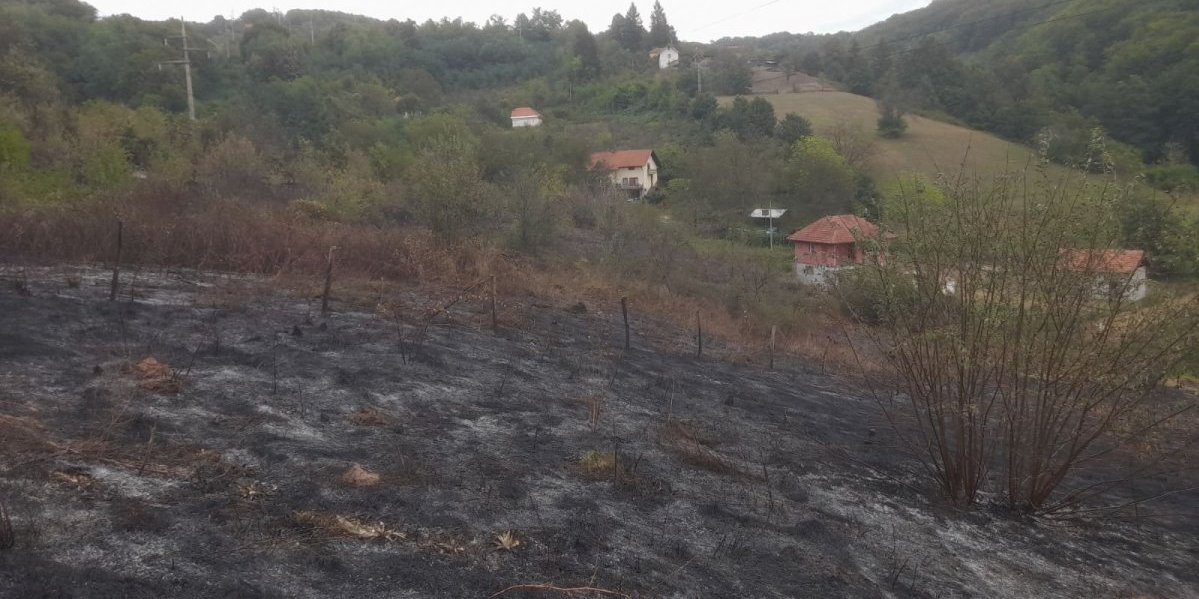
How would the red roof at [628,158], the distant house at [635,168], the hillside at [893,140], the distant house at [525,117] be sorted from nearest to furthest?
the hillside at [893,140]
the distant house at [635,168]
the red roof at [628,158]
the distant house at [525,117]

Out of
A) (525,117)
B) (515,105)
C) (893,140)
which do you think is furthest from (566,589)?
(515,105)

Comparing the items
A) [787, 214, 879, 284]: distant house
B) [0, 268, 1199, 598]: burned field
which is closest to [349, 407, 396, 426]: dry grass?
[0, 268, 1199, 598]: burned field

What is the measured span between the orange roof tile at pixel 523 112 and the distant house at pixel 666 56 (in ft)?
75.3

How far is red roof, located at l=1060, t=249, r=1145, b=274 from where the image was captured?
670 centimetres

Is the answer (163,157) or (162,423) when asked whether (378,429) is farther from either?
(163,157)

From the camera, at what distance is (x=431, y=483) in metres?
5.61

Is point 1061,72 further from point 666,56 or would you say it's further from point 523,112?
point 666,56

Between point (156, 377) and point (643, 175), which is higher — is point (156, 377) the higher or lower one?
the lower one

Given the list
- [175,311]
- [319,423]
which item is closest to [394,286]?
[175,311]

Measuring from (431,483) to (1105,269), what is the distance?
19.9 ft

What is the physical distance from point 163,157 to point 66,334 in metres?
14.7

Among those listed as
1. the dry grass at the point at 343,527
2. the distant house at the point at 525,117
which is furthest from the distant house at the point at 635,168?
the dry grass at the point at 343,527

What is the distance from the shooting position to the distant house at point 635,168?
45250mm

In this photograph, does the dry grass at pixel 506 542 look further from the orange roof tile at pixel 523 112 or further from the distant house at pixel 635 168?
the orange roof tile at pixel 523 112
